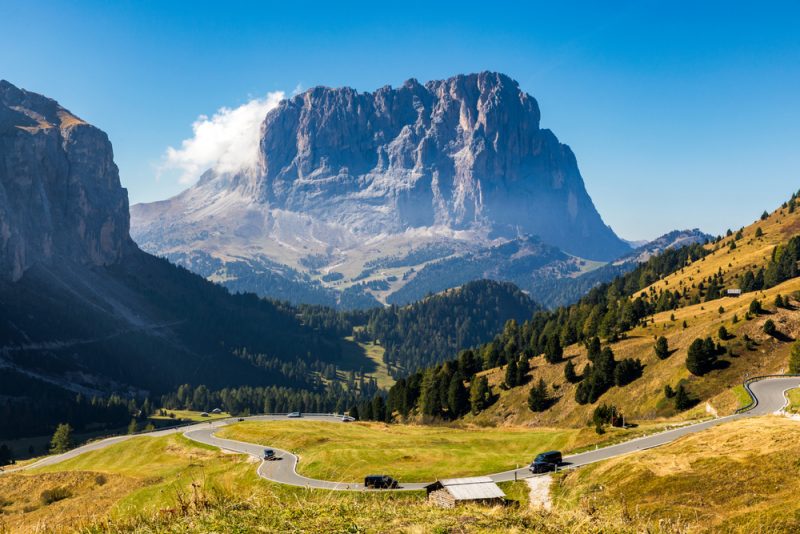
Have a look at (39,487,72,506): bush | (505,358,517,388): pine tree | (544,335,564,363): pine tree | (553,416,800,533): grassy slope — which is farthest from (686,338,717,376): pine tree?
(39,487,72,506): bush

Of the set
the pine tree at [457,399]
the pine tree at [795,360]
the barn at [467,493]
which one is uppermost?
the pine tree at [795,360]

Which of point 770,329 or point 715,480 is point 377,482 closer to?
point 715,480

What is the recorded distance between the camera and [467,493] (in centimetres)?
3394

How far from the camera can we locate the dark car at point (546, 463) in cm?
5216

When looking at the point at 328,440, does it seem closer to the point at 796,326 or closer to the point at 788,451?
the point at 788,451

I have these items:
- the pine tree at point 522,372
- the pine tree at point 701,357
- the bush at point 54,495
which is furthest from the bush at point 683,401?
the bush at point 54,495

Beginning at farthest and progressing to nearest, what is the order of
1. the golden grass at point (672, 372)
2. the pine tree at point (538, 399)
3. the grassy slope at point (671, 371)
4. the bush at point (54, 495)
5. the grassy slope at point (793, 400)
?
the pine tree at point (538, 399), the grassy slope at point (671, 371), the golden grass at point (672, 372), the grassy slope at point (793, 400), the bush at point (54, 495)

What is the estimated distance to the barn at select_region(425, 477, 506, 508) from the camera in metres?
32.6

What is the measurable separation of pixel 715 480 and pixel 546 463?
17.8 m

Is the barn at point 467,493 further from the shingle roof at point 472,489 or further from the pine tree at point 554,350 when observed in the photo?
the pine tree at point 554,350

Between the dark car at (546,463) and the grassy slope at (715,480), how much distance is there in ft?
10.4

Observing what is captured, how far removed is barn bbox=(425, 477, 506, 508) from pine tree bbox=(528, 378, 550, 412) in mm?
77742

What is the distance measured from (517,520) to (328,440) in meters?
72.6

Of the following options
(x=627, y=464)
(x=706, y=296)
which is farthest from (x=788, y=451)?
(x=706, y=296)
